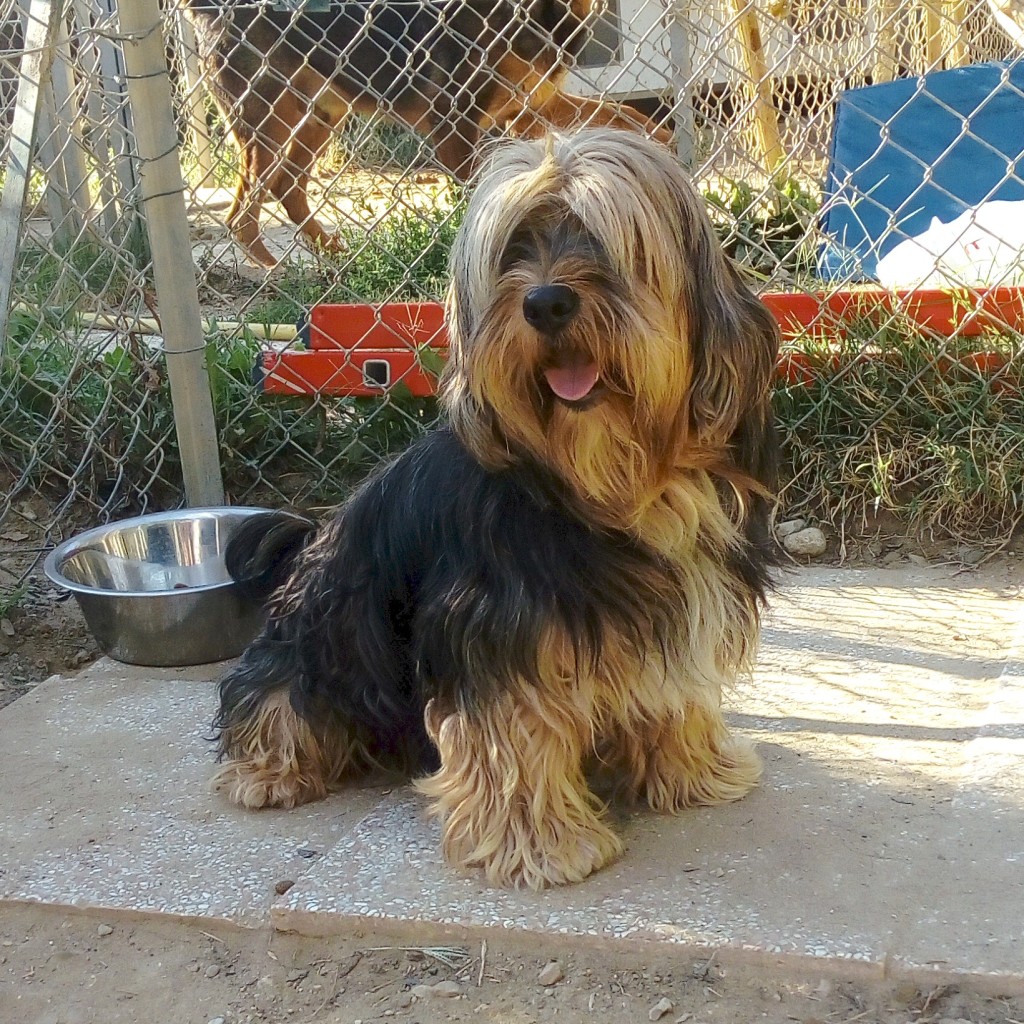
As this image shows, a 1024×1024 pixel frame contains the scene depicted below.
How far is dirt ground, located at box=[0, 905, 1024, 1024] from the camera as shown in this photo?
2.02 m

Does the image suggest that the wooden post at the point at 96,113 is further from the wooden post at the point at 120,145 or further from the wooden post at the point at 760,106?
the wooden post at the point at 760,106

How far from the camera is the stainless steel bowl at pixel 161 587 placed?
3.53 m

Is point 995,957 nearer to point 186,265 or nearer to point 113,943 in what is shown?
point 113,943

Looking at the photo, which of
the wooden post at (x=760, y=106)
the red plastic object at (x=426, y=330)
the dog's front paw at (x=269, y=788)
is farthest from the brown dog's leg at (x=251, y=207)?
the dog's front paw at (x=269, y=788)

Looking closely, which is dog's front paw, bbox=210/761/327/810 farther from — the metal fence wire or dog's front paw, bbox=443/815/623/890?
the metal fence wire

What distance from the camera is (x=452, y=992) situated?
7.09 ft

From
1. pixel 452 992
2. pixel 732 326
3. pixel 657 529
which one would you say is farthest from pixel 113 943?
pixel 732 326

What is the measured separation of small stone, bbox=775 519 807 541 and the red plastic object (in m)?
0.45

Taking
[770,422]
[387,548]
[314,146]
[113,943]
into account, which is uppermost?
[314,146]

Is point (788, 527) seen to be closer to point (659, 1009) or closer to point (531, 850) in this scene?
point (531, 850)

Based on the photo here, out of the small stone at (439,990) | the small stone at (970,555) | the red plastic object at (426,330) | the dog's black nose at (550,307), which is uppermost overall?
the dog's black nose at (550,307)

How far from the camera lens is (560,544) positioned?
232 centimetres

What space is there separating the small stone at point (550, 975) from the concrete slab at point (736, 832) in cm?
6

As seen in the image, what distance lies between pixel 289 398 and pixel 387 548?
2.01 metres
